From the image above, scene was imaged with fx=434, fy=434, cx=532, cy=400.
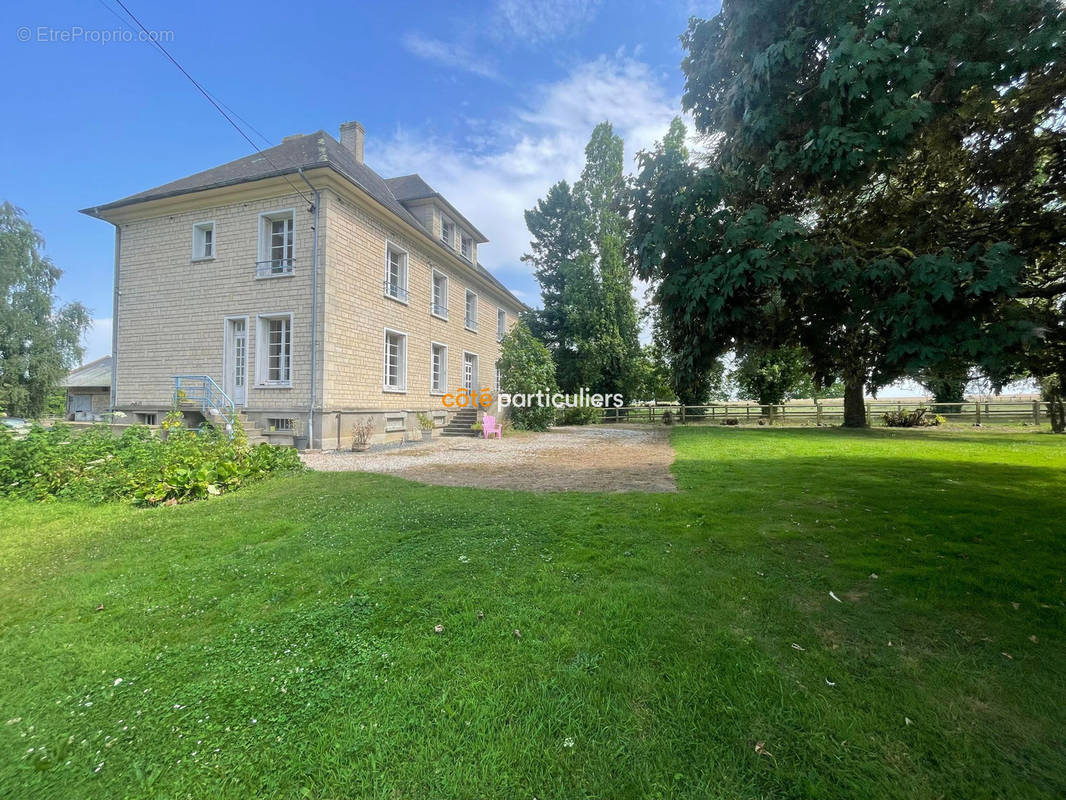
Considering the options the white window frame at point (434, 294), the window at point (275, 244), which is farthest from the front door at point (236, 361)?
the white window frame at point (434, 294)

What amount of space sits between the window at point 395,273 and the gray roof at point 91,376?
A: 86.7 ft

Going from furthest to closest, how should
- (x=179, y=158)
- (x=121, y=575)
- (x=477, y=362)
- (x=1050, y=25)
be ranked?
(x=477, y=362) → (x=179, y=158) → (x=121, y=575) → (x=1050, y=25)

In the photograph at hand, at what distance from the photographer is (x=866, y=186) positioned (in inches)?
204

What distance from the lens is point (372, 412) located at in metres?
13.1

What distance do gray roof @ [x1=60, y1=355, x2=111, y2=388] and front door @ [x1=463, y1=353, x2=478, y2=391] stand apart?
25.6 metres

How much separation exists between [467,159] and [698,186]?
11705mm

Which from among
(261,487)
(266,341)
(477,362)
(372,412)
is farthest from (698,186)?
(477,362)

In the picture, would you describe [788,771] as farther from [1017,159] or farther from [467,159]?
[467,159]

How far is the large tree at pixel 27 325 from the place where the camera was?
23672 mm

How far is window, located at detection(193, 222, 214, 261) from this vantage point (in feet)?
44.0

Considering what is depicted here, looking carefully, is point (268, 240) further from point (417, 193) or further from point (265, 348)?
point (417, 193)

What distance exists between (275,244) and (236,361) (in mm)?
3706

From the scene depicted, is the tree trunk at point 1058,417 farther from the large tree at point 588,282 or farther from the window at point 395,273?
the window at point 395,273

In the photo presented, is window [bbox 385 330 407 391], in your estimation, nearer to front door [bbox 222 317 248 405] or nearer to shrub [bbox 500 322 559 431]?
front door [bbox 222 317 248 405]
